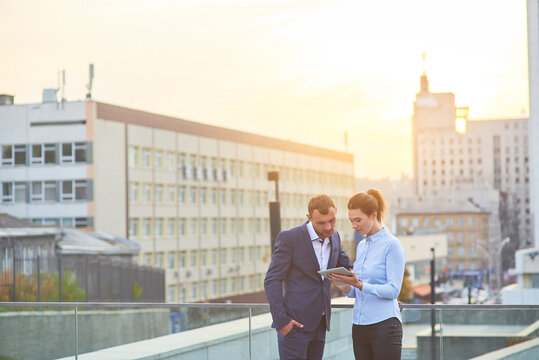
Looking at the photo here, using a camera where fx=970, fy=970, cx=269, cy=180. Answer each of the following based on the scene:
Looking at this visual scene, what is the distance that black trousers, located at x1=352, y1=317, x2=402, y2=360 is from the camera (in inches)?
275

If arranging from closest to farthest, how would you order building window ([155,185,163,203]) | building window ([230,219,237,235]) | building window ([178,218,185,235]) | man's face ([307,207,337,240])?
man's face ([307,207,337,240])
building window ([155,185,163,203])
building window ([178,218,185,235])
building window ([230,219,237,235])

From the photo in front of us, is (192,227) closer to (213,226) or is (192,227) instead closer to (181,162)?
(213,226)

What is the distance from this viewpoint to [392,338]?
699 cm

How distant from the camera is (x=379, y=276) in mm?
6953

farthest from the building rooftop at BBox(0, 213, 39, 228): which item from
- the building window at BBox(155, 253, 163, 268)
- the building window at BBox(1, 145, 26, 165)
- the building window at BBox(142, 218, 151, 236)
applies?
the building window at BBox(155, 253, 163, 268)

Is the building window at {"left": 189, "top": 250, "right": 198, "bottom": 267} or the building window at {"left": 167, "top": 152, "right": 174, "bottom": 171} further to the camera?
the building window at {"left": 189, "top": 250, "right": 198, "bottom": 267}

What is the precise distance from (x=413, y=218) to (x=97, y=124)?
102m

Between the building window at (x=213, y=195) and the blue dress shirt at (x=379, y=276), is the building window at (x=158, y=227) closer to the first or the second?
the building window at (x=213, y=195)

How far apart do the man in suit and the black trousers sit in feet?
0.98

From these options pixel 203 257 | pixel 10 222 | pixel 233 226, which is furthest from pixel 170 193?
pixel 10 222

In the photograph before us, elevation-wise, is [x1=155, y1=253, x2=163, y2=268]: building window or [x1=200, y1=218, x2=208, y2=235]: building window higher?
[x1=200, y1=218, x2=208, y2=235]: building window

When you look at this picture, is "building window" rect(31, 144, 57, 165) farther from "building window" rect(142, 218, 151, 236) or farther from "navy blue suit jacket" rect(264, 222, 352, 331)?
"navy blue suit jacket" rect(264, 222, 352, 331)

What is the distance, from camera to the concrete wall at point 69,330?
10.8 m

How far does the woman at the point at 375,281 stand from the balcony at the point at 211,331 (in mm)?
1773
